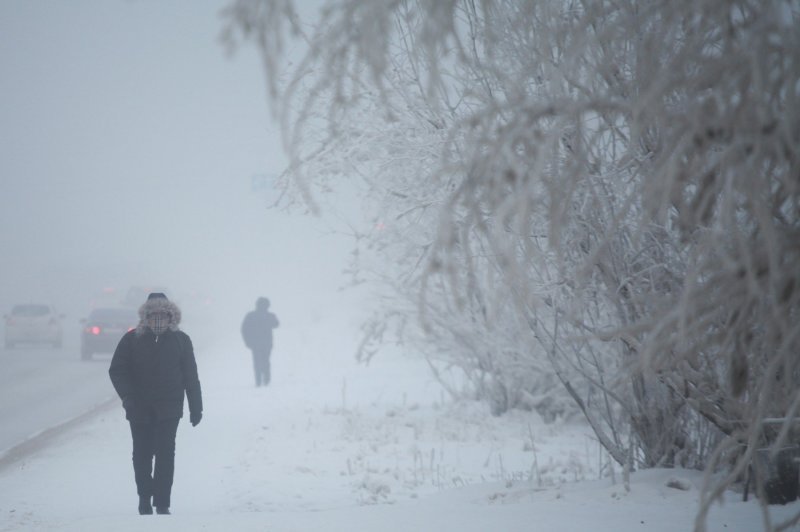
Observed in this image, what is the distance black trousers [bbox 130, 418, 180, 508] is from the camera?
6.07 m

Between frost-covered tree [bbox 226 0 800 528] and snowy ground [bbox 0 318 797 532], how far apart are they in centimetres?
71

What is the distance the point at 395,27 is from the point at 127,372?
3.23 meters

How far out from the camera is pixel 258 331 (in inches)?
651

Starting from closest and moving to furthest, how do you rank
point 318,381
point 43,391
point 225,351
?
point 43,391
point 318,381
point 225,351

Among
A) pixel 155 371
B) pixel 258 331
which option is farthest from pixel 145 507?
pixel 258 331

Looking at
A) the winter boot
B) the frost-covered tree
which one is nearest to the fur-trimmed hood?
the winter boot

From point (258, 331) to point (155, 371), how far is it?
10.4 m

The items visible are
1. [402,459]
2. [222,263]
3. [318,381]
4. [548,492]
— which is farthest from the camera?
[222,263]

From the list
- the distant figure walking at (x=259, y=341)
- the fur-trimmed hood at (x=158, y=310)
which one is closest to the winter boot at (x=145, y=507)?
the fur-trimmed hood at (x=158, y=310)

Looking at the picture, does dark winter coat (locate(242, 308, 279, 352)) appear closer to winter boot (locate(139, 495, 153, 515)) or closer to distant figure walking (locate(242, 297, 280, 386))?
distant figure walking (locate(242, 297, 280, 386))

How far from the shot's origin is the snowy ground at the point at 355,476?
5004 millimetres

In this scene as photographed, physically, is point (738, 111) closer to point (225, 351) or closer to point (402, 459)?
point (402, 459)

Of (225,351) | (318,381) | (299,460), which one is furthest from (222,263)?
(299,460)

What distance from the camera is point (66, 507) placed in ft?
21.6
